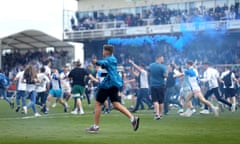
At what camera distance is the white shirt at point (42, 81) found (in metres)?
24.5

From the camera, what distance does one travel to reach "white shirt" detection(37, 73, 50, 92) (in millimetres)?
24458

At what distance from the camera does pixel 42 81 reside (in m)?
24.5

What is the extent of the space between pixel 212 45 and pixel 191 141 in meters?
32.5

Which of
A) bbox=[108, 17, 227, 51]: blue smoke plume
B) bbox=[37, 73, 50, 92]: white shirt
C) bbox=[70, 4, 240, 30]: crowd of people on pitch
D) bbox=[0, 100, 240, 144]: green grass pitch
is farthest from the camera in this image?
bbox=[70, 4, 240, 30]: crowd of people on pitch

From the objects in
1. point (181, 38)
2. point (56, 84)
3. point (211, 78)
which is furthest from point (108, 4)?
point (211, 78)

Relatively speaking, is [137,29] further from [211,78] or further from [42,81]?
[211,78]

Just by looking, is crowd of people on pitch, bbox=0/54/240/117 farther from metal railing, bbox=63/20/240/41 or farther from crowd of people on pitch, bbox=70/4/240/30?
crowd of people on pitch, bbox=70/4/240/30

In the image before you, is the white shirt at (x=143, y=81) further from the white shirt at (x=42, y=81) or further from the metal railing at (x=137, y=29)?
the metal railing at (x=137, y=29)

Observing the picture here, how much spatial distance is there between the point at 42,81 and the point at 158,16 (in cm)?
2810

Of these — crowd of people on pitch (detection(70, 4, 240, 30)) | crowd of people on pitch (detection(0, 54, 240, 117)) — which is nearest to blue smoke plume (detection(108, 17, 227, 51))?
crowd of people on pitch (detection(70, 4, 240, 30))

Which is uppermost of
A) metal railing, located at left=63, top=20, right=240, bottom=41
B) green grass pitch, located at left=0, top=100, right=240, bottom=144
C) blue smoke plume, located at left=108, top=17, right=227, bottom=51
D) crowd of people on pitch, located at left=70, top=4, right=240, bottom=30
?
crowd of people on pitch, located at left=70, top=4, right=240, bottom=30

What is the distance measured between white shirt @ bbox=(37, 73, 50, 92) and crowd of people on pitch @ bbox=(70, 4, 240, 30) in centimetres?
2307

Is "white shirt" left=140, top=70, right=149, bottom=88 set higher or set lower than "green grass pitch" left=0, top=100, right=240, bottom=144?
higher

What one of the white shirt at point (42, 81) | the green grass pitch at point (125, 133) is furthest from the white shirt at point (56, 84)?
the green grass pitch at point (125, 133)
